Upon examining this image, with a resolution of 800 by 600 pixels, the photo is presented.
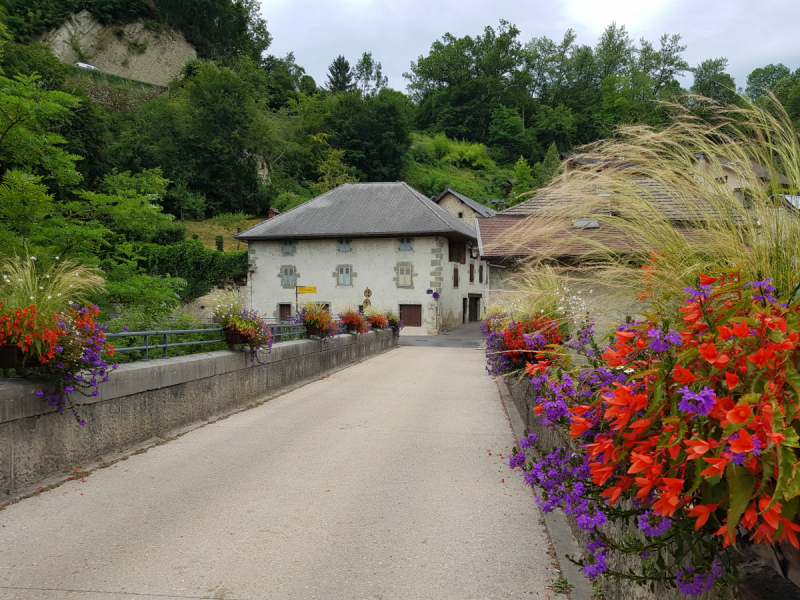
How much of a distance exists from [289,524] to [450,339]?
24.4m

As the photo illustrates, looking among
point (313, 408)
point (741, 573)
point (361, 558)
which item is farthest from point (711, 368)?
point (313, 408)

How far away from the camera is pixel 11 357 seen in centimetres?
481

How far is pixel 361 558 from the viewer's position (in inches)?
150

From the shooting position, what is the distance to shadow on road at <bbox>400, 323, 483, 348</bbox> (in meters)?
25.8

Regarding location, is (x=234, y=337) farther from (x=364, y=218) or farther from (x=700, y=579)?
(x=364, y=218)

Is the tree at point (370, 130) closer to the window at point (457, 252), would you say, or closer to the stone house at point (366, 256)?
the stone house at point (366, 256)

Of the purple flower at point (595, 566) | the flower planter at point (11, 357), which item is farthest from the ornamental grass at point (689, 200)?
the flower planter at point (11, 357)

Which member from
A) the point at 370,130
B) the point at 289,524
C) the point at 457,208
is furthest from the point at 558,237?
the point at 370,130

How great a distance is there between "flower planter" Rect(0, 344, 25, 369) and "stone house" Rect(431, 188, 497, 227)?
42996 millimetres

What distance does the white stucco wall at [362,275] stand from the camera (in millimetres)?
32156

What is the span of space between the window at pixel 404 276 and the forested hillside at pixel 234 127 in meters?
10.0

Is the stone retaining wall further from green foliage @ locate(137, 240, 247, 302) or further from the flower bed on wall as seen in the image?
green foliage @ locate(137, 240, 247, 302)

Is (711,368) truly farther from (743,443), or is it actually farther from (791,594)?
(791,594)

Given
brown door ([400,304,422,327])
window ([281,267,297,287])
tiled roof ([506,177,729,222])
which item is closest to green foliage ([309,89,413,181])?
window ([281,267,297,287])
